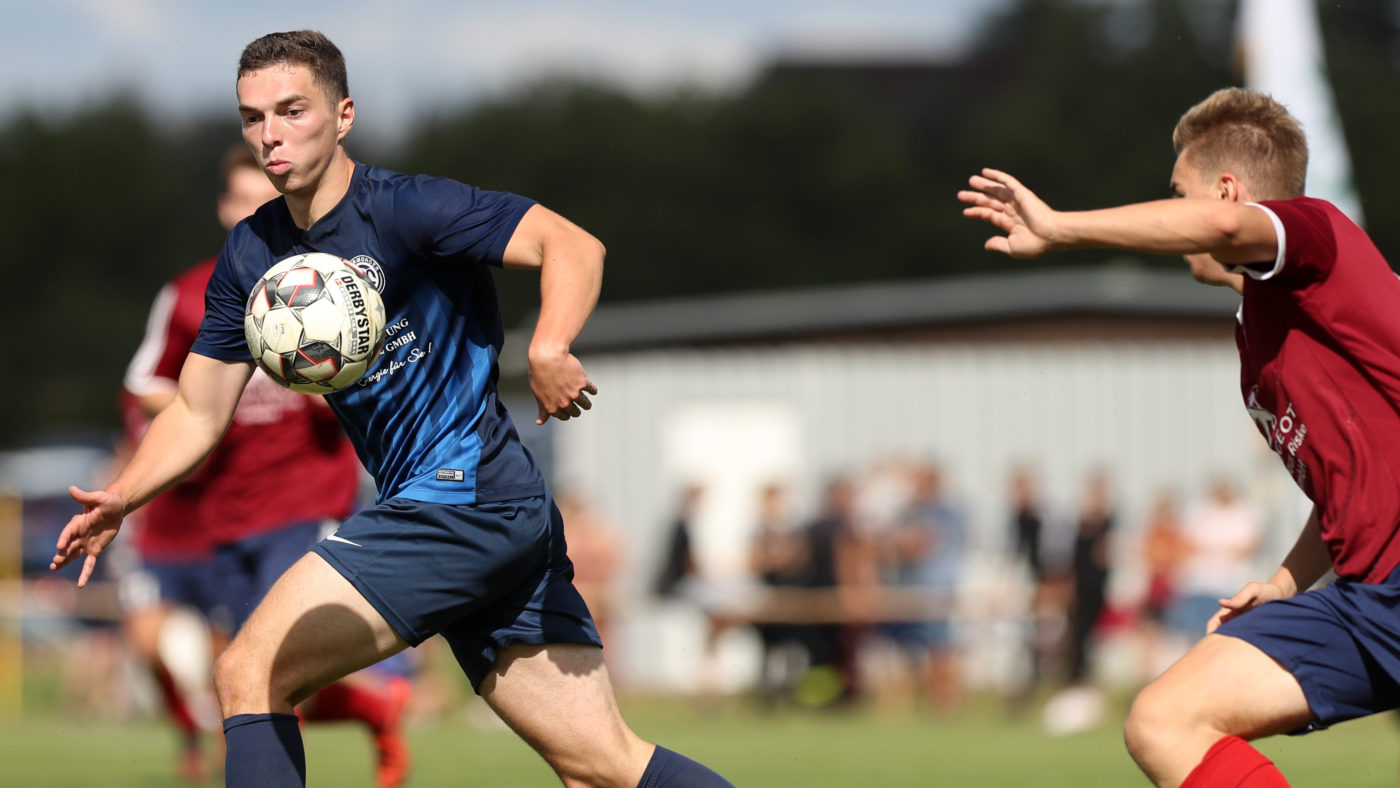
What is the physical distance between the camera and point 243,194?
A: 764 centimetres

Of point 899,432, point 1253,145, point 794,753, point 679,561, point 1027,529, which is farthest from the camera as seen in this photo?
point 899,432

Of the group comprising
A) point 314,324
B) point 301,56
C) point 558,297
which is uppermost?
point 301,56

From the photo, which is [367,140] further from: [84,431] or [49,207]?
[84,431]

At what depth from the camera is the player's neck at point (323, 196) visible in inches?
199

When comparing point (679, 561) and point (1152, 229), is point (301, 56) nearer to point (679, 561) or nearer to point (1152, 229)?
point (1152, 229)

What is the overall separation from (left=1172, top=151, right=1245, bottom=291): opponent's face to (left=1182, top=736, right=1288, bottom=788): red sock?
1.25 metres

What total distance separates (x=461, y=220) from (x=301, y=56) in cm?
66

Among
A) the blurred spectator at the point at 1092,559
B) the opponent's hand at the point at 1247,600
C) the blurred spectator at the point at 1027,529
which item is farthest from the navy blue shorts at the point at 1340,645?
the blurred spectator at the point at 1027,529

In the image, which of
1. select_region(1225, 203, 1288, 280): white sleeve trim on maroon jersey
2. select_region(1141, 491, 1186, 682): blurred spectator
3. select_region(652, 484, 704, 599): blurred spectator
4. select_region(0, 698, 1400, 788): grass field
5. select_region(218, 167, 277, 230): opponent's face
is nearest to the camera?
select_region(1225, 203, 1288, 280): white sleeve trim on maroon jersey

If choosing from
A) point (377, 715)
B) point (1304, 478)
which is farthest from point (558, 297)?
point (377, 715)

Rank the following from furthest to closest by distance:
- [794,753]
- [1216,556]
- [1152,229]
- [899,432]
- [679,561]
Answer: [899,432] < [679,561] < [1216,556] < [794,753] < [1152,229]

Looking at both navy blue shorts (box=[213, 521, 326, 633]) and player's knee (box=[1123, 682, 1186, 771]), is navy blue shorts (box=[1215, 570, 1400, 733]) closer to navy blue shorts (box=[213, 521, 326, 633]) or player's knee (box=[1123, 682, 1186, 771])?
player's knee (box=[1123, 682, 1186, 771])

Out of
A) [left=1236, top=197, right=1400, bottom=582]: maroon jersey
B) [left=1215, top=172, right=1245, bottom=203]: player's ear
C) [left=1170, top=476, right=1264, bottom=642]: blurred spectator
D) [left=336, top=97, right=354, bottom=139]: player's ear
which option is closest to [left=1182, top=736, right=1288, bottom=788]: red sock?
[left=1236, top=197, right=1400, bottom=582]: maroon jersey

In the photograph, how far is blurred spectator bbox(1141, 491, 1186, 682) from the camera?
16.8m
